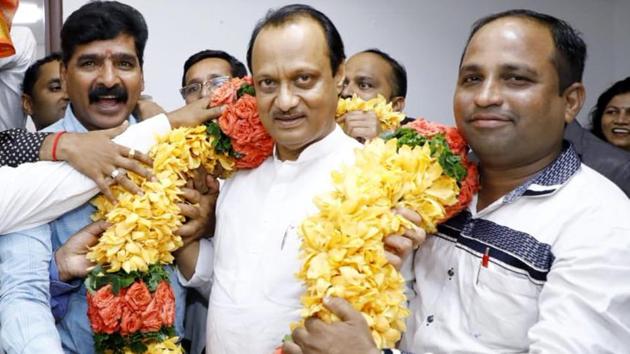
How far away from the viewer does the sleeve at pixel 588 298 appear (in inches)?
64.6

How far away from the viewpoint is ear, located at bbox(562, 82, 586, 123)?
196 centimetres

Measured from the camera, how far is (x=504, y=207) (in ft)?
6.39

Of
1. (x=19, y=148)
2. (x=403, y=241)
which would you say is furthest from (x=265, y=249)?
(x=19, y=148)

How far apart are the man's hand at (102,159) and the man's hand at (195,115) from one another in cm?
18

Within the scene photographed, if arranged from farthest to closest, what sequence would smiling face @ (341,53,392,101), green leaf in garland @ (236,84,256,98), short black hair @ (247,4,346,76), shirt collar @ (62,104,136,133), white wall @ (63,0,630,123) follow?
white wall @ (63,0,630,123) < smiling face @ (341,53,392,101) < shirt collar @ (62,104,136,133) < green leaf in garland @ (236,84,256,98) < short black hair @ (247,4,346,76)

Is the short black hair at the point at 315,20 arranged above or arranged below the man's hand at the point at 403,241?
above

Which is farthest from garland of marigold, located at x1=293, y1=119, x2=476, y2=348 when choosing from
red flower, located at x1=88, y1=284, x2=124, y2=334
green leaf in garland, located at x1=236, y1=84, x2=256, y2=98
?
red flower, located at x1=88, y1=284, x2=124, y2=334

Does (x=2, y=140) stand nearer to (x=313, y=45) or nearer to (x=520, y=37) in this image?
(x=313, y=45)

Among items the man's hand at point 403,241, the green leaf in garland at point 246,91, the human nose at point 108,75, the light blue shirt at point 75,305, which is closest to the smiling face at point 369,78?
the green leaf in garland at point 246,91

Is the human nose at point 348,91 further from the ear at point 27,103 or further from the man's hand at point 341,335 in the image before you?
the man's hand at point 341,335

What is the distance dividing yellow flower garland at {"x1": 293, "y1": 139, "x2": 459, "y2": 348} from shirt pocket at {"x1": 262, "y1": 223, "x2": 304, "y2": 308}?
11cm

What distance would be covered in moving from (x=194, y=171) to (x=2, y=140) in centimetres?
68

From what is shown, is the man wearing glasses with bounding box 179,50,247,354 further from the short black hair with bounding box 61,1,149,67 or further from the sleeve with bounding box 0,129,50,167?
the sleeve with bounding box 0,129,50,167

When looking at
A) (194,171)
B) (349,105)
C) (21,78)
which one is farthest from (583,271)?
(21,78)
